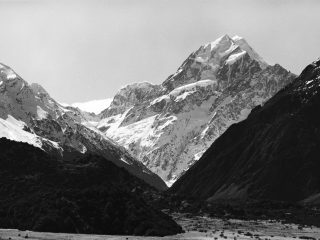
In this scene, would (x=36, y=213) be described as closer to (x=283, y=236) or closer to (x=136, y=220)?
(x=136, y=220)

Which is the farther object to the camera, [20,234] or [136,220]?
[136,220]

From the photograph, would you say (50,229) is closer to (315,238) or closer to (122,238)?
(122,238)

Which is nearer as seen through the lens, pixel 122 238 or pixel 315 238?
pixel 122 238

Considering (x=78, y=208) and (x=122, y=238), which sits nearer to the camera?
(x=122, y=238)

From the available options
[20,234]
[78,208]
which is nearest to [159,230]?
[78,208]

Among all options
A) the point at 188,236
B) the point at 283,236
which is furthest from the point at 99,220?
the point at 283,236

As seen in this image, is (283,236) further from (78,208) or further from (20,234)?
(20,234)

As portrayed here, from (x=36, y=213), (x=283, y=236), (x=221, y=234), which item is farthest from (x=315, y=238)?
(x=36, y=213)
